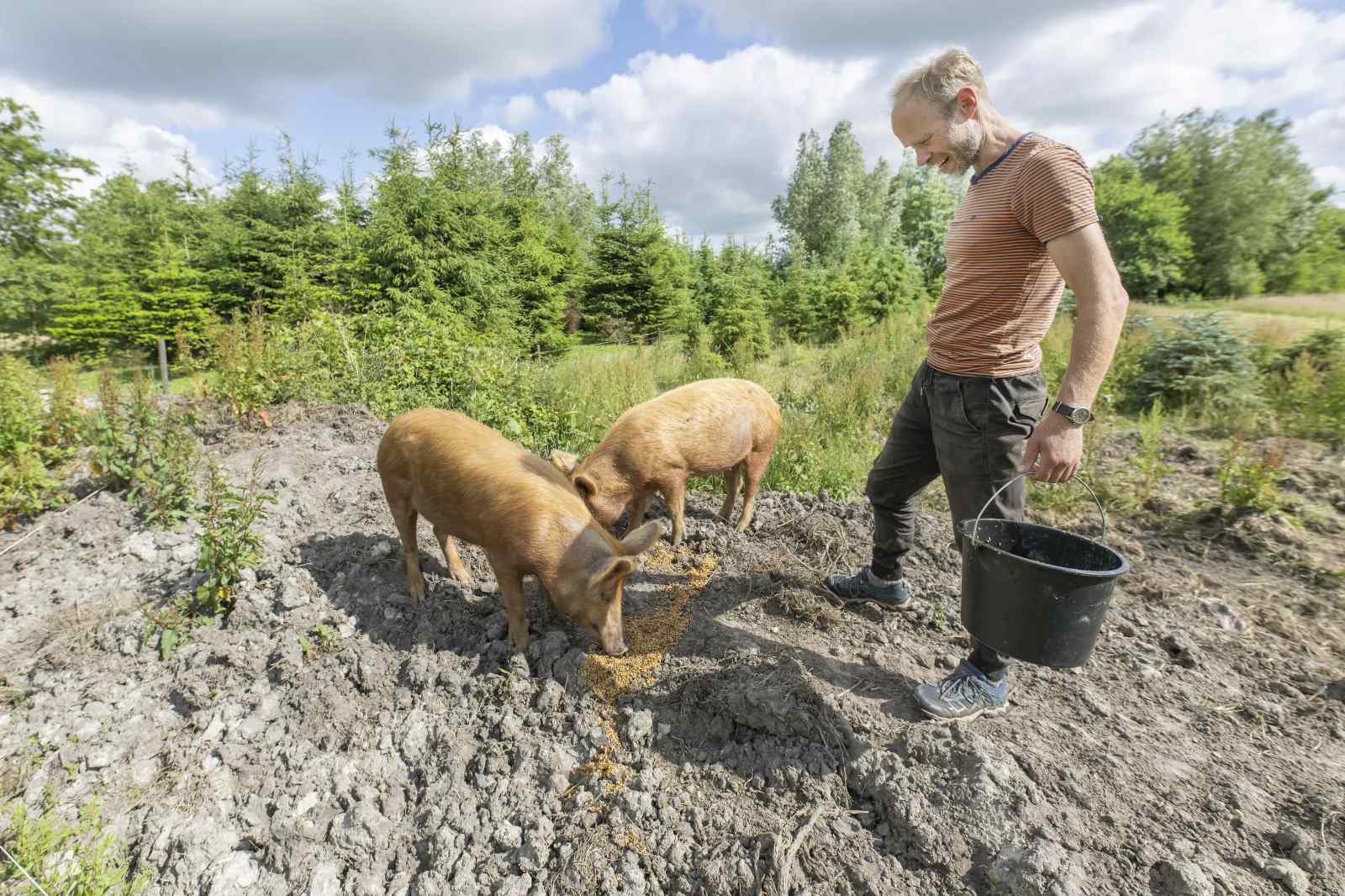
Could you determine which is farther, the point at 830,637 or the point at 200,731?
the point at 830,637

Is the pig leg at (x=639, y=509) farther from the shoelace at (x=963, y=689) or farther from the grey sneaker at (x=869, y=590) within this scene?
the shoelace at (x=963, y=689)

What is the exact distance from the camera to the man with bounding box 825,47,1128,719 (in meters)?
2.27

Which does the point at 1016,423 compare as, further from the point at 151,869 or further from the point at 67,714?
the point at 67,714

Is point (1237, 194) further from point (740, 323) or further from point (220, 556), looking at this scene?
point (220, 556)

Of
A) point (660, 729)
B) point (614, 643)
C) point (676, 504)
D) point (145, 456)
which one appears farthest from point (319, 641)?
point (145, 456)

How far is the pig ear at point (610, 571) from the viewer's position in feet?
10.4

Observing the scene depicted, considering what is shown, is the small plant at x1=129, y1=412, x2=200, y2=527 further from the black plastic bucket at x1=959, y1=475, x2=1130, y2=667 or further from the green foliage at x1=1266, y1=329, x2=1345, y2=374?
the green foliage at x1=1266, y1=329, x2=1345, y2=374

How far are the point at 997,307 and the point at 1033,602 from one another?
1.37 meters

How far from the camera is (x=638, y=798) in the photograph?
2.58m

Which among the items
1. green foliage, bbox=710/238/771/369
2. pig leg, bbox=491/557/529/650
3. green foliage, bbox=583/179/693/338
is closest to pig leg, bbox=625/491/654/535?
pig leg, bbox=491/557/529/650

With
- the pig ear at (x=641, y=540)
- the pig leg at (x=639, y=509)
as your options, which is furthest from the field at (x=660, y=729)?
the pig ear at (x=641, y=540)

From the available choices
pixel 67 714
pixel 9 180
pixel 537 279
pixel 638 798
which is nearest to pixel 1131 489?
pixel 638 798

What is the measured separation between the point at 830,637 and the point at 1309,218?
51311 mm

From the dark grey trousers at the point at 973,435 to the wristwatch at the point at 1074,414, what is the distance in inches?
16.3
